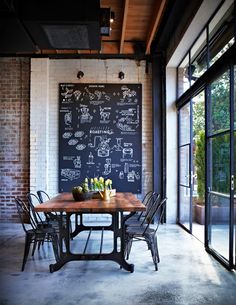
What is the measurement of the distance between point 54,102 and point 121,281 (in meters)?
4.74

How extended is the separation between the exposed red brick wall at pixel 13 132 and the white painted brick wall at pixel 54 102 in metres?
0.21

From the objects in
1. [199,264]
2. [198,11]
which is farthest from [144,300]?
[198,11]

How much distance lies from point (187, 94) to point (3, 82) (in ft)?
12.9

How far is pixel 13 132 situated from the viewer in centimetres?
738

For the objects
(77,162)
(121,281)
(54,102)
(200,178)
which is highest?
(54,102)

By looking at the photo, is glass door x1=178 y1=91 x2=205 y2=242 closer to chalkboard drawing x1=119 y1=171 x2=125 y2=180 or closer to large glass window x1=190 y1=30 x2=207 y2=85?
large glass window x1=190 y1=30 x2=207 y2=85

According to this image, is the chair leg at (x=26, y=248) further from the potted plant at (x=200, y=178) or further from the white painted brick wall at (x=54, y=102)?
the potted plant at (x=200, y=178)

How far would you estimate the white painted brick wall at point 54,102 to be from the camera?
23.8 ft

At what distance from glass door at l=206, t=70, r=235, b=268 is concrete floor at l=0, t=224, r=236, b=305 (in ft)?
0.90

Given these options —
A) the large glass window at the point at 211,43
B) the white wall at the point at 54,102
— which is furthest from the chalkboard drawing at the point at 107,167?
the large glass window at the point at 211,43

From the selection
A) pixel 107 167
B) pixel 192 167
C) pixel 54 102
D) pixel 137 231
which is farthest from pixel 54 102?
pixel 137 231

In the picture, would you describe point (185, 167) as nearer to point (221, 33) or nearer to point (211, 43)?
point (211, 43)

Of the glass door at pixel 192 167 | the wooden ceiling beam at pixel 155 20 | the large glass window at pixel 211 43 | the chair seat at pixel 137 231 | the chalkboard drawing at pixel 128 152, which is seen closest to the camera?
the chair seat at pixel 137 231

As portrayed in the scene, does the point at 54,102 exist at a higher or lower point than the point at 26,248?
higher
